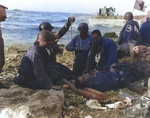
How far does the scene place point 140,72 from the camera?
4.89m

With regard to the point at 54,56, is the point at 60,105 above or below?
below

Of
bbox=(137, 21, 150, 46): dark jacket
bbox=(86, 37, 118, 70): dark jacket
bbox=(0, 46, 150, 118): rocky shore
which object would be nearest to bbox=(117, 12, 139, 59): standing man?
bbox=(137, 21, 150, 46): dark jacket

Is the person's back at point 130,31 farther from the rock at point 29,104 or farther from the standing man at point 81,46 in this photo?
the rock at point 29,104

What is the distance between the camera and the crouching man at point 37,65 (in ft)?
12.9

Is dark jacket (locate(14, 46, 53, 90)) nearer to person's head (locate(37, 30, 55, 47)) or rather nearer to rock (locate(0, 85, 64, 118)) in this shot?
person's head (locate(37, 30, 55, 47))

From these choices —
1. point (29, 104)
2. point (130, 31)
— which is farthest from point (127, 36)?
point (29, 104)

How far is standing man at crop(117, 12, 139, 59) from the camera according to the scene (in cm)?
621

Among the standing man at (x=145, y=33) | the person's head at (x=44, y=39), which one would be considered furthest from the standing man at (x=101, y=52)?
the standing man at (x=145, y=33)

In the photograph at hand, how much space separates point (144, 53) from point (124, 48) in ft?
2.16

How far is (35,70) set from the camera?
3951 millimetres

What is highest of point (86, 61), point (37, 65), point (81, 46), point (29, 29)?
point (81, 46)

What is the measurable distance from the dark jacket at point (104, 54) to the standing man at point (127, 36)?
1047 millimetres

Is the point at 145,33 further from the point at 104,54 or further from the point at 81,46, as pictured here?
the point at 81,46

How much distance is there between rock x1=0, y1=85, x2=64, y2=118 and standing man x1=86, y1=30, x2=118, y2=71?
6.03 feet
